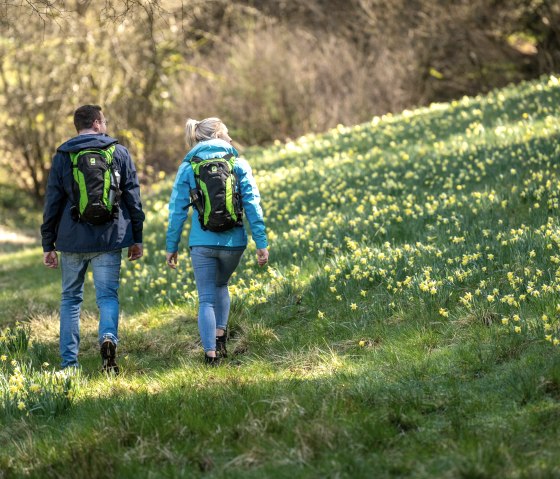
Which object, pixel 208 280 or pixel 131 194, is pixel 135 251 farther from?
pixel 208 280

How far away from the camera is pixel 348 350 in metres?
5.26

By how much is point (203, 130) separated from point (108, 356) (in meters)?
Answer: 1.70

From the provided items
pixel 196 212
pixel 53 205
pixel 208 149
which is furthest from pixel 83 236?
pixel 208 149

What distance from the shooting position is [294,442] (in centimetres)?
375

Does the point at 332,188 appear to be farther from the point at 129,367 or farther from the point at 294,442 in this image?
the point at 294,442

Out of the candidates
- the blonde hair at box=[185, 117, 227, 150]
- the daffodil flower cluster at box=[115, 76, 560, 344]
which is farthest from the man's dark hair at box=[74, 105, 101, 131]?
the daffodil flower cluster at box=[115, 76, 560, 344]

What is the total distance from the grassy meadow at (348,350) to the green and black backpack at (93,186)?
1.07 m

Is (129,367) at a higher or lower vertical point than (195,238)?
lower

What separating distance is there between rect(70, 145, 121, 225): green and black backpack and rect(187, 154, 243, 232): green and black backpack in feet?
1.90

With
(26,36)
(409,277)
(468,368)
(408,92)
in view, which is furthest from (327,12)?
(468,368)

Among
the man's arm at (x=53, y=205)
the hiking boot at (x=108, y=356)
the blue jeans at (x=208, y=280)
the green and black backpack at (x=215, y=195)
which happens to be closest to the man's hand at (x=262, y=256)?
the blue jeans at (x=208, y=280)

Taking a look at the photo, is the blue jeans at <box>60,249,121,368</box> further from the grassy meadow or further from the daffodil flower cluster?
the daffodil flower cluster

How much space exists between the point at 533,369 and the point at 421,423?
0.78 meters

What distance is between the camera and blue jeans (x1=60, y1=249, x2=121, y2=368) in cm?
548
